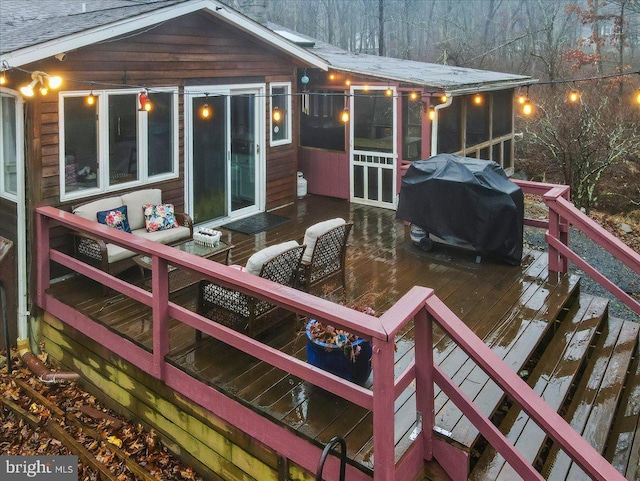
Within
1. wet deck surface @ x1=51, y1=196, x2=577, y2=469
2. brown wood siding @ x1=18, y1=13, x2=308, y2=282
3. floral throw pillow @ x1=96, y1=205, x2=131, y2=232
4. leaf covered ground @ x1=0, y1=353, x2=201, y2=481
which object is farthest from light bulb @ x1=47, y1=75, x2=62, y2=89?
leaf covered ground @ x1=0, y1=353, x2=201, y2=481

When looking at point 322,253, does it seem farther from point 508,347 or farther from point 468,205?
point 468,205

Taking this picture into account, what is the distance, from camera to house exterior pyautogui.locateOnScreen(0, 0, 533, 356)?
5.63m

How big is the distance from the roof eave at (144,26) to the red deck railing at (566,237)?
12.4ft

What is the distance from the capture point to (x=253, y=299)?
4191mm

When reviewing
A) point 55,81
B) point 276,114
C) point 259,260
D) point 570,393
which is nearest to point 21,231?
point 55,81

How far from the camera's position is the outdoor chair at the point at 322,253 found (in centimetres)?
501

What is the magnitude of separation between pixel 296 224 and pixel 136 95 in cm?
279

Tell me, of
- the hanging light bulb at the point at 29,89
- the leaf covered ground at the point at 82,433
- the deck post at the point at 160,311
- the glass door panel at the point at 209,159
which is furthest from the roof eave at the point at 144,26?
the leaf covered ground at the point at 82,433

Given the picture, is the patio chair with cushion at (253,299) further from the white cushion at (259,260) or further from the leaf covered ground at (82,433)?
the leaf covered ground at (82,433)

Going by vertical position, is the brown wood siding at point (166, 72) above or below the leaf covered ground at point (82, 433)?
above

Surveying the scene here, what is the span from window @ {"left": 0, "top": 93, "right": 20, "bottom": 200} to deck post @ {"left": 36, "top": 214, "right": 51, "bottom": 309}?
0.60 metres

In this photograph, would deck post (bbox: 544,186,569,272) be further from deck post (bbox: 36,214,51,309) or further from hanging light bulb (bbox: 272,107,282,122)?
deck post (bbox: 36,214,51,309)

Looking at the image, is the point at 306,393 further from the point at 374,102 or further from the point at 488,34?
the point at 488,34

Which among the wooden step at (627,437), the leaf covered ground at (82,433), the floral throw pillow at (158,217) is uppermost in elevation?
the floral throw pillow at (158,217)
